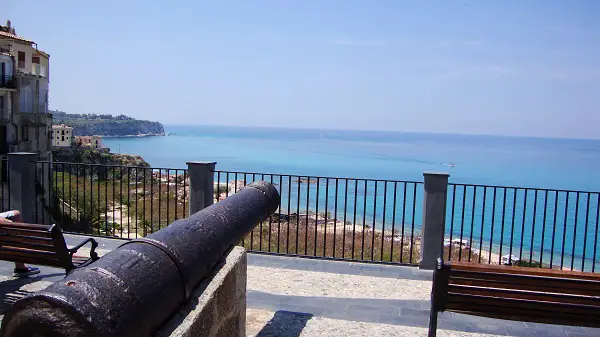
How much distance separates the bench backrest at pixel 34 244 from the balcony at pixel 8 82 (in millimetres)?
38062

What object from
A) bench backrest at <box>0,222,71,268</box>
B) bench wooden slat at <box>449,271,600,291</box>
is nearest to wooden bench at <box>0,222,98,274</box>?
bench backrest at <box>0,222,71,268</box>

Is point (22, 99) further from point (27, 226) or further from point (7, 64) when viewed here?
point (27, 226)

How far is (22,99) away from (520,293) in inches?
1716

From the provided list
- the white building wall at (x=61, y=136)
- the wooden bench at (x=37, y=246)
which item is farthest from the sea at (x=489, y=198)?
the white building wall at (x=61, y=136)

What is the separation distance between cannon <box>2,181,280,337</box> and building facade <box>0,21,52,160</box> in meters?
38.3

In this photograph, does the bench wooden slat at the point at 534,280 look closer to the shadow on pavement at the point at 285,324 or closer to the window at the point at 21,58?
the shadow on pavement at the point at 285,324

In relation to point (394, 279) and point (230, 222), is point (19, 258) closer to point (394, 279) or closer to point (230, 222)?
point (230, 222)

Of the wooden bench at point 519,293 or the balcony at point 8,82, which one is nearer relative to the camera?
the wooden bench at point 519,293

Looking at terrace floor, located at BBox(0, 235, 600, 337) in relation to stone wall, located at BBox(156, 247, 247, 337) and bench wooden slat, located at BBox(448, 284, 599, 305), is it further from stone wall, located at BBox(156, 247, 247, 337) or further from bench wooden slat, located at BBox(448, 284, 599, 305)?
bench wooden slat, located at BBox(448, 284, 599, 305)

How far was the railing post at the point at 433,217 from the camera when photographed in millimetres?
6781

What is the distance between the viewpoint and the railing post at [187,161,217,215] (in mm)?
7438

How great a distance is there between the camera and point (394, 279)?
6.45 metres

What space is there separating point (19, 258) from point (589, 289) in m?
4.54

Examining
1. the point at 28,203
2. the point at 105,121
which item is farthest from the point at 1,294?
the point at 105,121
